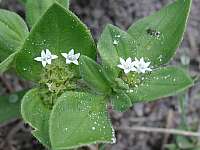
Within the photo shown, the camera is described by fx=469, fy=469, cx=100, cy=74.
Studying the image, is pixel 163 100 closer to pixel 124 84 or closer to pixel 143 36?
pixel 143 36

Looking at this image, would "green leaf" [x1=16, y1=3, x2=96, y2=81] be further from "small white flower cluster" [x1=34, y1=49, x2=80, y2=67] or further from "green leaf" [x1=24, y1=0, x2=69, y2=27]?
"green leaf" [x1=24, y1=0, x2=69, y2=27]

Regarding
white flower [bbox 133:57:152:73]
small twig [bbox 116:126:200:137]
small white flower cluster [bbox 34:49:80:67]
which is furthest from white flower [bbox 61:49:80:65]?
small twig [bbox 116:126:200:137]

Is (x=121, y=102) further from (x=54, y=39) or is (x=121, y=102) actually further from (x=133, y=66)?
(x=54, y=39)

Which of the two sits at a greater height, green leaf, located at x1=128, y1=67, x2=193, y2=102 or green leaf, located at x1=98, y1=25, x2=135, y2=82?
green leaf, located at x1=98, y1=25, x2=135, y2=82

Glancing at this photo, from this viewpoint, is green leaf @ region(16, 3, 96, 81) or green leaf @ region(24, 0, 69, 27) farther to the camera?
green leaf @ region(24, 0, 69, 27)

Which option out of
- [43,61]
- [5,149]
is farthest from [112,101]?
[5,149]
